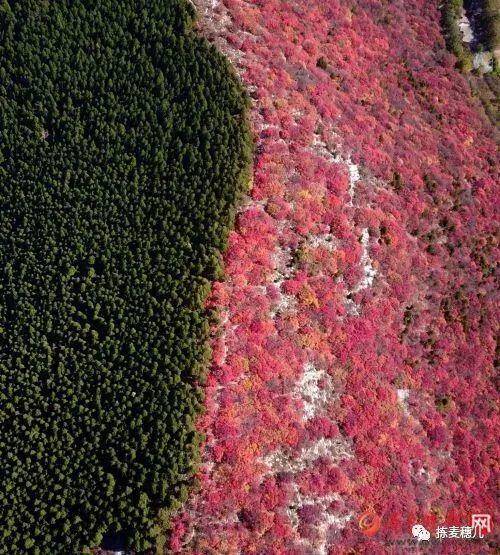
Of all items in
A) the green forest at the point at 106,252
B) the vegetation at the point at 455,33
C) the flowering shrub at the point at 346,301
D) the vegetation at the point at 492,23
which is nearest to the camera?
the green forest at the point at 106,252

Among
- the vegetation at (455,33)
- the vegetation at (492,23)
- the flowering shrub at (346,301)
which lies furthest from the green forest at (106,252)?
the vegetation at (492,23)

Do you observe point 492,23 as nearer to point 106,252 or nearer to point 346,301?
point 346,301

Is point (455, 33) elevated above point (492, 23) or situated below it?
below

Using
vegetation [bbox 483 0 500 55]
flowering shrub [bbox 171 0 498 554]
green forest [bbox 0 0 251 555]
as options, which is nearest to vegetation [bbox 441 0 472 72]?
vegetation [bbox 483 0 500 55]

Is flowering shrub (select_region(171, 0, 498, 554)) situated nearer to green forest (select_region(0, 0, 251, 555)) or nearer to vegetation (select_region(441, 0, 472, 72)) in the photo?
green forest (select_region(0, 0, 251, 555))

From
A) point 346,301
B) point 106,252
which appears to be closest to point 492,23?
point 346,301

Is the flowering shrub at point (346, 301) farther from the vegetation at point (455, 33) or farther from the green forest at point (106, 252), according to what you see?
the vegetation at point (455, 33)
